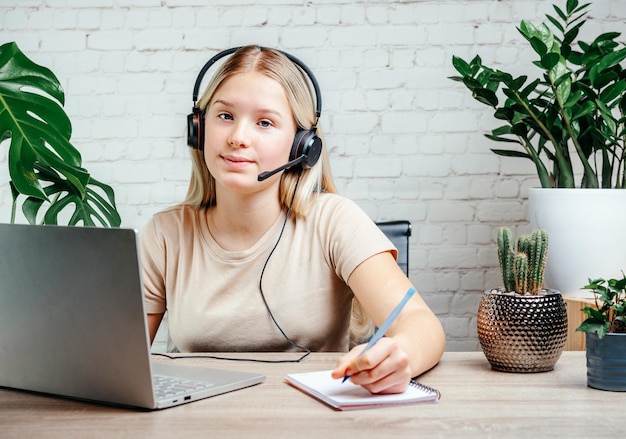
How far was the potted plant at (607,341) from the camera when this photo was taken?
99 cm

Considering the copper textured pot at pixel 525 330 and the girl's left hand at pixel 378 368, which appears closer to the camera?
the girl's left hand at pixel 378 368

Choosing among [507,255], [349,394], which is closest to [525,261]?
[507,255]

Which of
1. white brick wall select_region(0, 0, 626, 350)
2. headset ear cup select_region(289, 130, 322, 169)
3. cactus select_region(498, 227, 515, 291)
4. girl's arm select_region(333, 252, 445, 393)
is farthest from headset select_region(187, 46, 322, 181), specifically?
white brick wall select_region(0, 0, 626, 350)

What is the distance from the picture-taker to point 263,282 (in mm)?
1517

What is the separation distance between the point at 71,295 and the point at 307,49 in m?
1.71

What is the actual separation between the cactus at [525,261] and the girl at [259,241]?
0.88 ft

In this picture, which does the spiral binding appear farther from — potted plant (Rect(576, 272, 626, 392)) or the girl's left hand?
potted plant (Rect(576, 272, 626, 392))

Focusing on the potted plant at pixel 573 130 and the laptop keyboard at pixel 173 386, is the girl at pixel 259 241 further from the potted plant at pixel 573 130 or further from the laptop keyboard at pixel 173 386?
the potted plant at pixel 573 130

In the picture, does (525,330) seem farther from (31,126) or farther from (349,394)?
(31,126)

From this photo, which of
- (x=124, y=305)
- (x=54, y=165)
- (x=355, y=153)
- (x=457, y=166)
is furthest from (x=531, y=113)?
(x=124, y=305)

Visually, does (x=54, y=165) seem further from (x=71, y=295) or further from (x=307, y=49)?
(x=307, y=49)

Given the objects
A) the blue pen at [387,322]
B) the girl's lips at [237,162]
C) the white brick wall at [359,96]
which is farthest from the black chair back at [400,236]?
the blue pen at [387,322]

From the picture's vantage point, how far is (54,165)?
5.26 feet

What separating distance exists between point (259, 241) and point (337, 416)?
70cm
